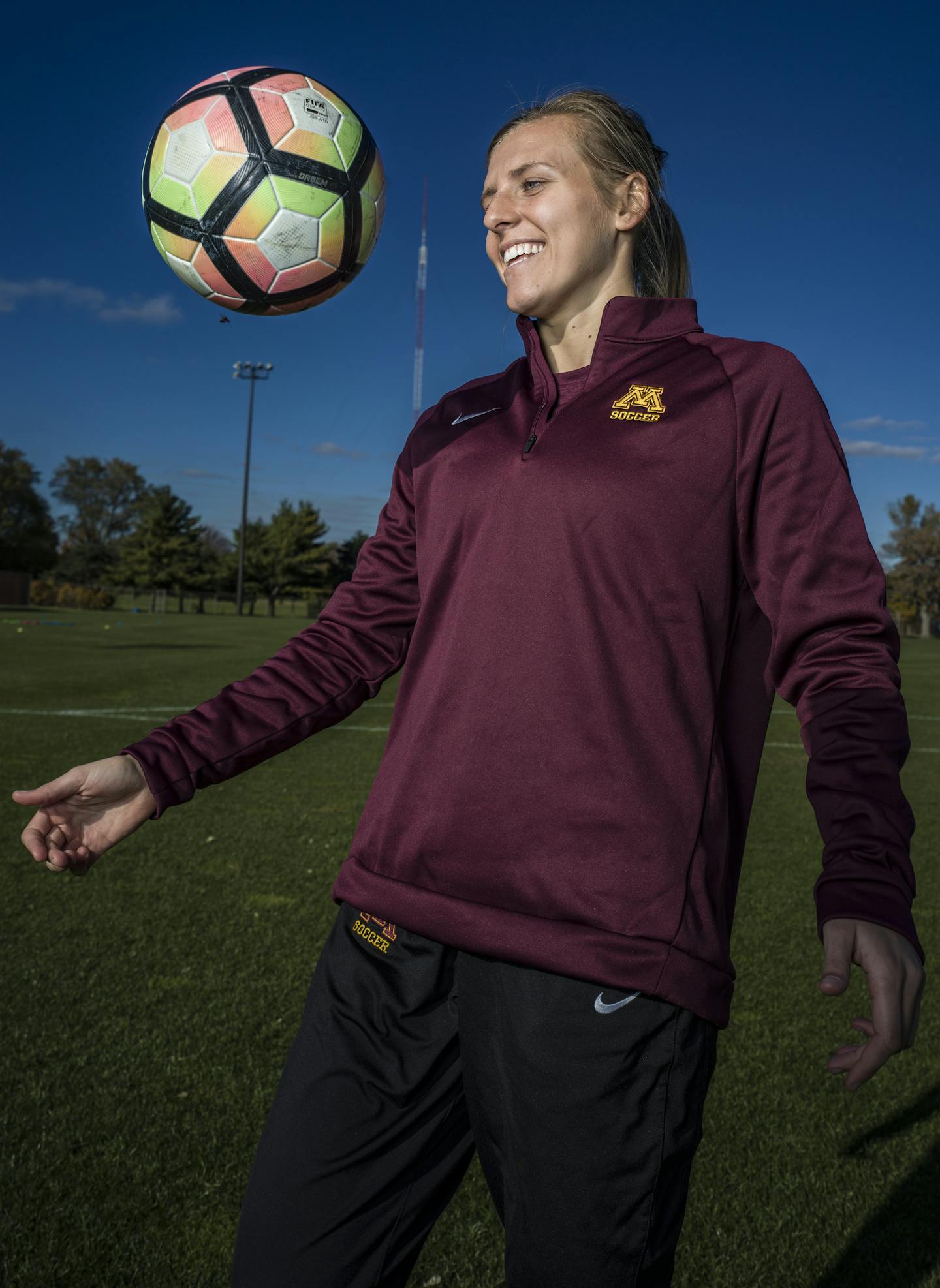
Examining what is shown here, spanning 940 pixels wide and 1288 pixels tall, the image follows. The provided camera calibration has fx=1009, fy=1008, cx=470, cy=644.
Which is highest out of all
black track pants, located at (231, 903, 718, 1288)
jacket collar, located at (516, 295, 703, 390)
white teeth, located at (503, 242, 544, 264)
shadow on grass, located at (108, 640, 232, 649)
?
white teeth, located at (503, 242, 544, 264)

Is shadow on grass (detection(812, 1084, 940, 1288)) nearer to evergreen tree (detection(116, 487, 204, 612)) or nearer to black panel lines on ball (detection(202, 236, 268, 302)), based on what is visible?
black panel lines on ball (detection(202, 236, 268, 302))

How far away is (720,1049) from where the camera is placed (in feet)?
12.5

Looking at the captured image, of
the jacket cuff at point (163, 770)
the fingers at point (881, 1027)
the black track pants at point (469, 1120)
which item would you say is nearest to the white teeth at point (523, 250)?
the jacket cuff at point (163, 770)

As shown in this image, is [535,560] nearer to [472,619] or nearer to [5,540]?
[472,619]

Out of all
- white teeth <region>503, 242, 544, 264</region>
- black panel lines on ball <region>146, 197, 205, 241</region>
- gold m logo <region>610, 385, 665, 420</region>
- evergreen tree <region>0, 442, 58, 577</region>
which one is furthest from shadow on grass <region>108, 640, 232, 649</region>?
evergreen tree <region>0, 442, 58, 577</region>

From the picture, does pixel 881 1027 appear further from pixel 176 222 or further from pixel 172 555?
pixel 172 555

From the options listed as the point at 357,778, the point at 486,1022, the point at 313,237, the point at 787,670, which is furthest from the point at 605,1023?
the point at 357,778

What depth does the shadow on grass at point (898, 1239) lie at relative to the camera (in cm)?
263

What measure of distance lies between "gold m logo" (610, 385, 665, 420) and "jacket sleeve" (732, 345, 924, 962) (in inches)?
5.2

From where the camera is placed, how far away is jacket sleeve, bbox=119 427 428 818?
6.04ft

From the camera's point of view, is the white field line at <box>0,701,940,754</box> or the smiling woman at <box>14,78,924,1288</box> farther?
the white field line at <box>0,701,940,754</box>

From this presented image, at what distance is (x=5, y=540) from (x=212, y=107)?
78.6m

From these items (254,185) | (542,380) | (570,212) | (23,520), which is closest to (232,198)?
(254,185)

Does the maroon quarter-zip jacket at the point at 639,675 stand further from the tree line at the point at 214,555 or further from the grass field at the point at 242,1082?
the tree line at the point at 214,555
